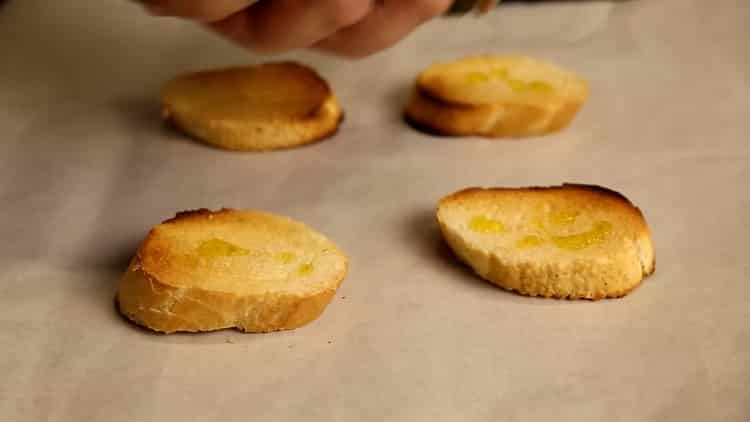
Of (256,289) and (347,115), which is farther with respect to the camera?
(347,115)

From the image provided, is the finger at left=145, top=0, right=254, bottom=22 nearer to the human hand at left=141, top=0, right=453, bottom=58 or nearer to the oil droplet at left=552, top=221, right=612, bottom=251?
the human hand at left=141, top=0, right=453, bottom=58

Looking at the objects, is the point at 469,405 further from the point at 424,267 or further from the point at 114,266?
→ the point at 114,266

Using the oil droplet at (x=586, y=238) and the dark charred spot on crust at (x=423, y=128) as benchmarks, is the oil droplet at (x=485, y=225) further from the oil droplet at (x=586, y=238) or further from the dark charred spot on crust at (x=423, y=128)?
the dark charred spot on crust at (x=423, y=128)

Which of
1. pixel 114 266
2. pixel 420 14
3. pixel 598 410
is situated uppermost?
pixel 420 14

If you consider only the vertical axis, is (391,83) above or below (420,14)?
below

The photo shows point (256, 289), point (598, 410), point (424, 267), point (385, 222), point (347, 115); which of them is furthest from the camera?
point (347, 115)

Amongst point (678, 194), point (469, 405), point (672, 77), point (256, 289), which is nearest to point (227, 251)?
point (256, 289)
